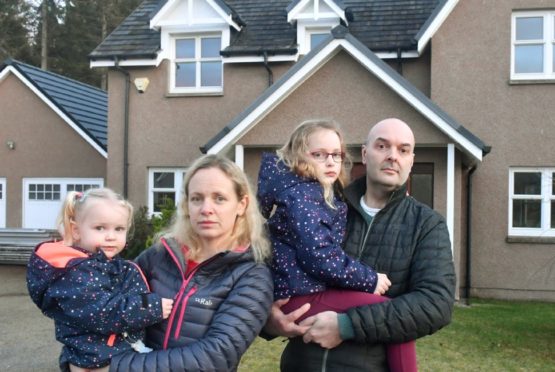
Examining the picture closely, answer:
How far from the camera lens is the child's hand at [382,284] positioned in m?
2.55

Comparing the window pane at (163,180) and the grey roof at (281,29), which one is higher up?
the grey roof at (281,29)

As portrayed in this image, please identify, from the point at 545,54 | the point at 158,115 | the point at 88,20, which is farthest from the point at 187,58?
the point at 88,20

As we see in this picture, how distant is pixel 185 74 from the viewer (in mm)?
14828

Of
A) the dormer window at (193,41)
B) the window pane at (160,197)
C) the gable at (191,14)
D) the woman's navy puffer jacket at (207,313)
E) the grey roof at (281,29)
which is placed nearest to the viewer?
the woman's navy puffer jacket at (207,313)

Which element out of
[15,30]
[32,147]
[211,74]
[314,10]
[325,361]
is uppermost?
[15,30]

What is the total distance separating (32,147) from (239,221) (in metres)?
17.2

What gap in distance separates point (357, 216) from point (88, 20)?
40.5 m

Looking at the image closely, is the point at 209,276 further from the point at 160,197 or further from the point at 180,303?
the point at 160,197

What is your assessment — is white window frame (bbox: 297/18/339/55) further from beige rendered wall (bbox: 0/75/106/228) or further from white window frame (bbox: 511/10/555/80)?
beige rendered wall (bbox: 0/75/106/228)

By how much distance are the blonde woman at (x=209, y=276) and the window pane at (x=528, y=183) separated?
11.7m

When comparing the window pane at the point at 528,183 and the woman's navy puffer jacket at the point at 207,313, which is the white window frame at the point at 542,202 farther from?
the woman's navy puffer jacket at the point at 207,313

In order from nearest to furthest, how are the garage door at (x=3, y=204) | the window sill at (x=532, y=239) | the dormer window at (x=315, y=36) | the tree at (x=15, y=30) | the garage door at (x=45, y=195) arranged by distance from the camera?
the window sill at (x=532, y=239)
the dormer window at (x=315, y=36)
the garage door at (x=45, y=195)
the garage door at (x=3, y=204)
the tree at (x=15, y=30)

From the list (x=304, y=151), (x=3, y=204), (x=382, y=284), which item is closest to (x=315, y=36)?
(x=3, y=204)

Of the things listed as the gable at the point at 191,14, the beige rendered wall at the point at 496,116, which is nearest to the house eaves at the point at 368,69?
the beige rendered wall at the point at 496,116
